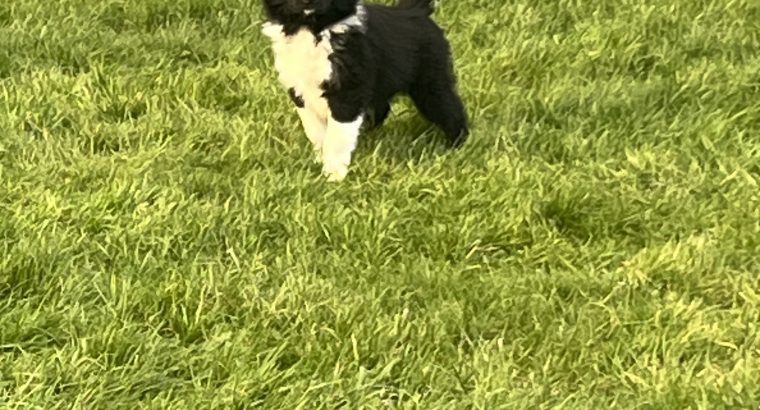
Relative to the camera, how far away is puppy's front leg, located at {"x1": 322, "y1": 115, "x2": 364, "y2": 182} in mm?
3975

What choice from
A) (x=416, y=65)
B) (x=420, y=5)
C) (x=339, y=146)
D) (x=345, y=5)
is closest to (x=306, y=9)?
(x=345, y=5)

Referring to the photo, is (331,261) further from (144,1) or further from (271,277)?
(144,1)

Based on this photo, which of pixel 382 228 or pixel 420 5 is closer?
pixel 382 228

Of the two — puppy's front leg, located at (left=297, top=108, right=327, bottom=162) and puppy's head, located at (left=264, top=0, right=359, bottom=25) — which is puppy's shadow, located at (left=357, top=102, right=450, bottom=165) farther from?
puppy's head, located at (left=264, top=0, right=359, bottom=25)

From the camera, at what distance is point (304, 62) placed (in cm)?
391

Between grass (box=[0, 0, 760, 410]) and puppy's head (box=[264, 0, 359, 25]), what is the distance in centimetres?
61

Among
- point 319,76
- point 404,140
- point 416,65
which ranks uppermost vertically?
point 319,76

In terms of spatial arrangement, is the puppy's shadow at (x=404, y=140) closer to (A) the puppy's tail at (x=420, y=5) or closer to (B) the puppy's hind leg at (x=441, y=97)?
(B) the puppy's hind leg at (x=441, y=97)

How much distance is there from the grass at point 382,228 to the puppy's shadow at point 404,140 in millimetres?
16

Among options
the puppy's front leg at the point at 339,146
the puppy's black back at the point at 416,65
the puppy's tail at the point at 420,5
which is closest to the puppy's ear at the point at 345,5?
the puppy's black back at the point at 416,65

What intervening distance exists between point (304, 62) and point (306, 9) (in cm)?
24

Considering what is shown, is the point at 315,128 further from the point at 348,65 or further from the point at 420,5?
the point at 420,5

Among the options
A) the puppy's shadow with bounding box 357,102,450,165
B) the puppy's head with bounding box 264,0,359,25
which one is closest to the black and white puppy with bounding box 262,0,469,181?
the puppy's head with bounding box 264,0,359,25

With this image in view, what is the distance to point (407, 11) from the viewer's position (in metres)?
4.39
